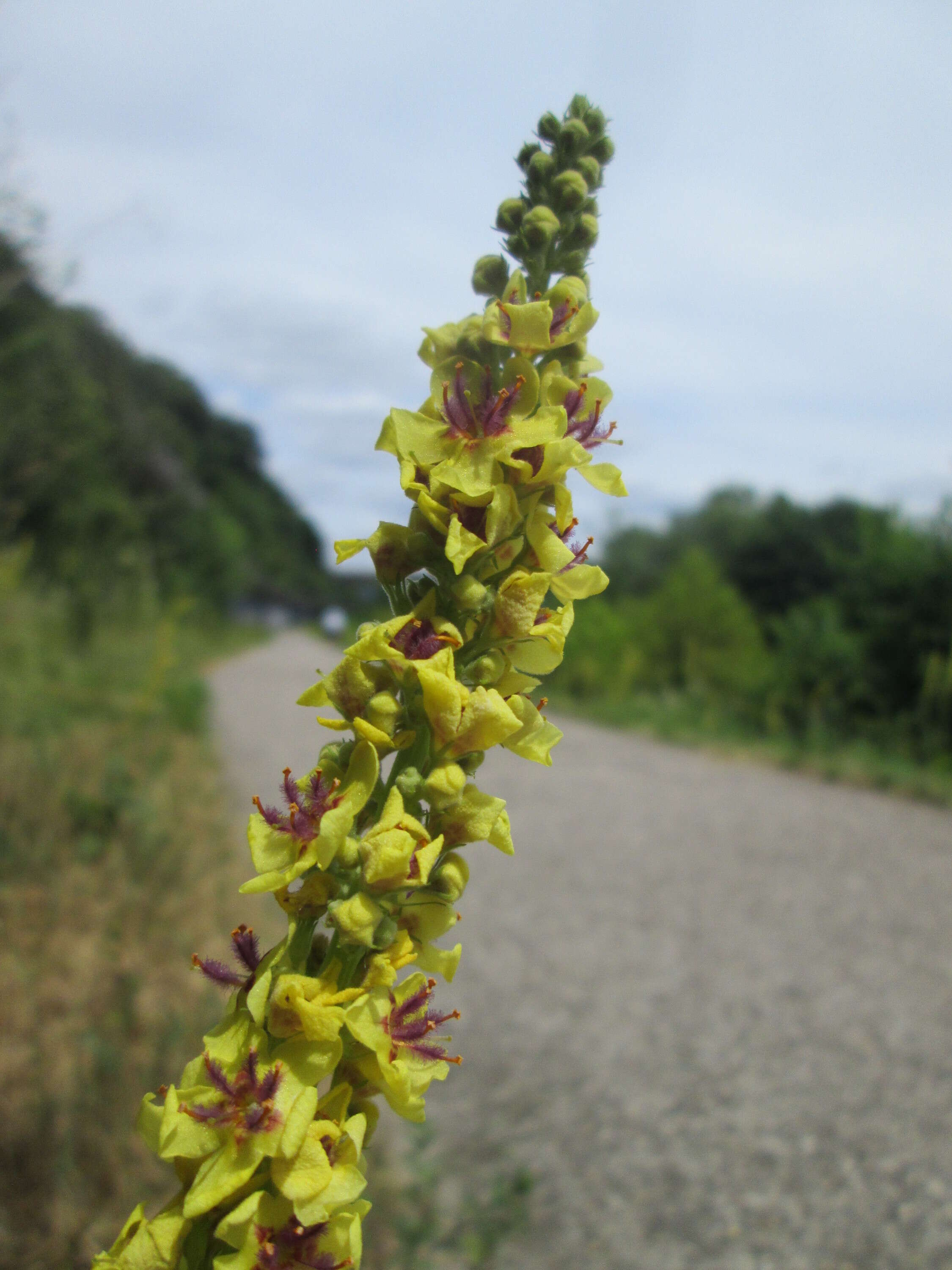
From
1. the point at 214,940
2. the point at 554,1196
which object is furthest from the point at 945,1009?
the point at 214,940

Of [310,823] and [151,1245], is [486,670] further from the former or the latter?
[151,1245]

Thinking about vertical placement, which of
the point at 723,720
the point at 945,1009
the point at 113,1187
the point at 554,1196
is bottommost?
the point at 554,1196

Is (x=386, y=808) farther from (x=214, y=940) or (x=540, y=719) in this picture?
(x=214, y=940)

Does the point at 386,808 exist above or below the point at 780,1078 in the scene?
above

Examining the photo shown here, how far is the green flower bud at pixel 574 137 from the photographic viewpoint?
45.4 inches

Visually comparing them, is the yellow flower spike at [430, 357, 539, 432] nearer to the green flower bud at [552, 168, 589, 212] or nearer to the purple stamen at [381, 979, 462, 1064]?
the green flower bud at [552, 168, 589, 212]

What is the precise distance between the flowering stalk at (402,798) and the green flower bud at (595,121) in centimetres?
8

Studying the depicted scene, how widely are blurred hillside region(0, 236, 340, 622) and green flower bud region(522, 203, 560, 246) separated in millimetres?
978

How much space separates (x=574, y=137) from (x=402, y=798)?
902mm


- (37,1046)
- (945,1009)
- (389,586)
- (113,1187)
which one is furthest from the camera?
(945,1009)

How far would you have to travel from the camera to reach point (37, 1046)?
138 inches

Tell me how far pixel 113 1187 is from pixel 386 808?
2.91m

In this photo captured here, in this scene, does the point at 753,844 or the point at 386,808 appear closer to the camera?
the point at 386,808

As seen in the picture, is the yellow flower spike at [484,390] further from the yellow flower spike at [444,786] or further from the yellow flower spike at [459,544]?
the yellow flower spike at [444,786]
